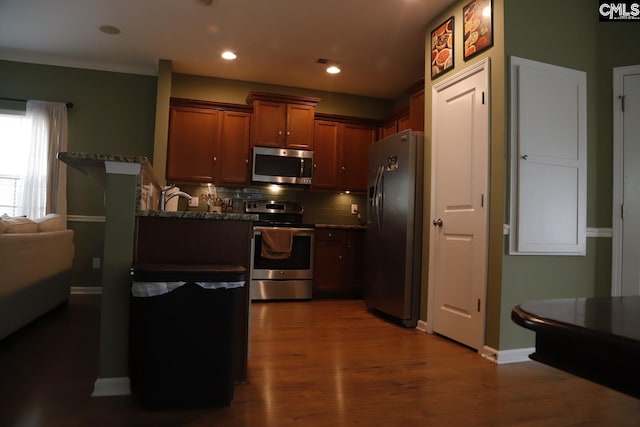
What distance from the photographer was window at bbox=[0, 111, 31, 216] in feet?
14.8

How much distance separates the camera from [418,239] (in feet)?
11.7

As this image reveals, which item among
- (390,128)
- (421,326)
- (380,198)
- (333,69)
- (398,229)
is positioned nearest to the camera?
(421,326)

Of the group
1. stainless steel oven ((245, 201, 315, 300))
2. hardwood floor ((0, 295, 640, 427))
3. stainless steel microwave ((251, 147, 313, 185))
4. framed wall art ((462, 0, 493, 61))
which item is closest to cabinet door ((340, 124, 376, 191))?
stainless steel microwave ((251, 147, 313, 185))

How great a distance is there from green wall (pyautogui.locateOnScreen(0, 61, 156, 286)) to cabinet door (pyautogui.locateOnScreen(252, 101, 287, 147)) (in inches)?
50.9

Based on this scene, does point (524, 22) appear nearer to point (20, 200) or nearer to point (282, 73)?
point (282, 73)

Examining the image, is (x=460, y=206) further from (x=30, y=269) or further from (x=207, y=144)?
(x=30, y=269)

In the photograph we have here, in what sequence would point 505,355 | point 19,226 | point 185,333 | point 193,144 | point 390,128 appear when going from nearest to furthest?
point 185,333 < point 505,355 < point 19,226 < point 193,144 < point 390,128

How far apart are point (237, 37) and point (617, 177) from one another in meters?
3.45

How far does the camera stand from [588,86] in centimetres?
295

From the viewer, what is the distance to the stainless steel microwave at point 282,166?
484 centimetres

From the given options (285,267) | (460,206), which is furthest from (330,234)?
(460,206)

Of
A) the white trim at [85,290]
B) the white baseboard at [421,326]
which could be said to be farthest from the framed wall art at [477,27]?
the white trim at [85,290]

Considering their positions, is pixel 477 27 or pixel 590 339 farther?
pixel 477 27

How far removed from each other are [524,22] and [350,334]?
2602mm
